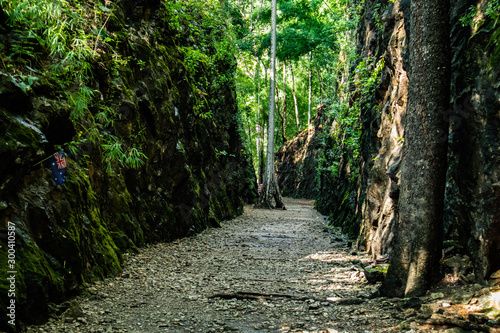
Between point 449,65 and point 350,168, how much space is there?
7492 mm

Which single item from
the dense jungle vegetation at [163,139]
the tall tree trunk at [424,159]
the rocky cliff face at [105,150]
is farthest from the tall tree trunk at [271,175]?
the tall tree trunk at [424,159]

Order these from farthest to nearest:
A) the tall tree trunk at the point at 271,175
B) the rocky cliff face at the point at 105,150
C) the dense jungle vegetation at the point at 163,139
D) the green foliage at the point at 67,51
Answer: the tall tree trunk at the point at 271,175 < the green foliage at the point at 67,51 < the dense jungle vegetation at the point at 163,139 < the rocky cliff face at the point at 105,150

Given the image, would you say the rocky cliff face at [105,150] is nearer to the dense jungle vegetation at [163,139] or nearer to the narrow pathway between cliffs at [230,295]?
the dense jungle vegetation at [163,139]

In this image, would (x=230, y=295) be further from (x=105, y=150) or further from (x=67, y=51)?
(x=67, y=51)

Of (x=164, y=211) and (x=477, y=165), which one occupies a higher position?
(x=477, y=165)

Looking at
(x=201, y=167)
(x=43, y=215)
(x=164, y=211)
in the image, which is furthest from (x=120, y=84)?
(x=201, y=167)

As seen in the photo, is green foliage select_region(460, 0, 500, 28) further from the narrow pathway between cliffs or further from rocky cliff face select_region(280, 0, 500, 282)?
the narrow pathway between cliffs

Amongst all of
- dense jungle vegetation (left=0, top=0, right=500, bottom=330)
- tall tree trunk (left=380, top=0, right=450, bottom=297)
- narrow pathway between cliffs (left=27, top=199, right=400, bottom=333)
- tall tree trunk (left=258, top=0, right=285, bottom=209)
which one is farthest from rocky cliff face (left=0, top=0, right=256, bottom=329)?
tall tree trunk (left=258, top=0, right=285, bottom=209)

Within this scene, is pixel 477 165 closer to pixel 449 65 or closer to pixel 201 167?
pixel 449 65

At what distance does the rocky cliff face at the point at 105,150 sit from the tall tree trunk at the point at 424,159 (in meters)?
3.76

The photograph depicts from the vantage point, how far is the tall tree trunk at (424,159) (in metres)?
3.76

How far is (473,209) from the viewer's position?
11.9 ft

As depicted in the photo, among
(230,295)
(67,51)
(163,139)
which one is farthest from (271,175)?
(67,51)

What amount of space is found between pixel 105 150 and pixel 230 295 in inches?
116
